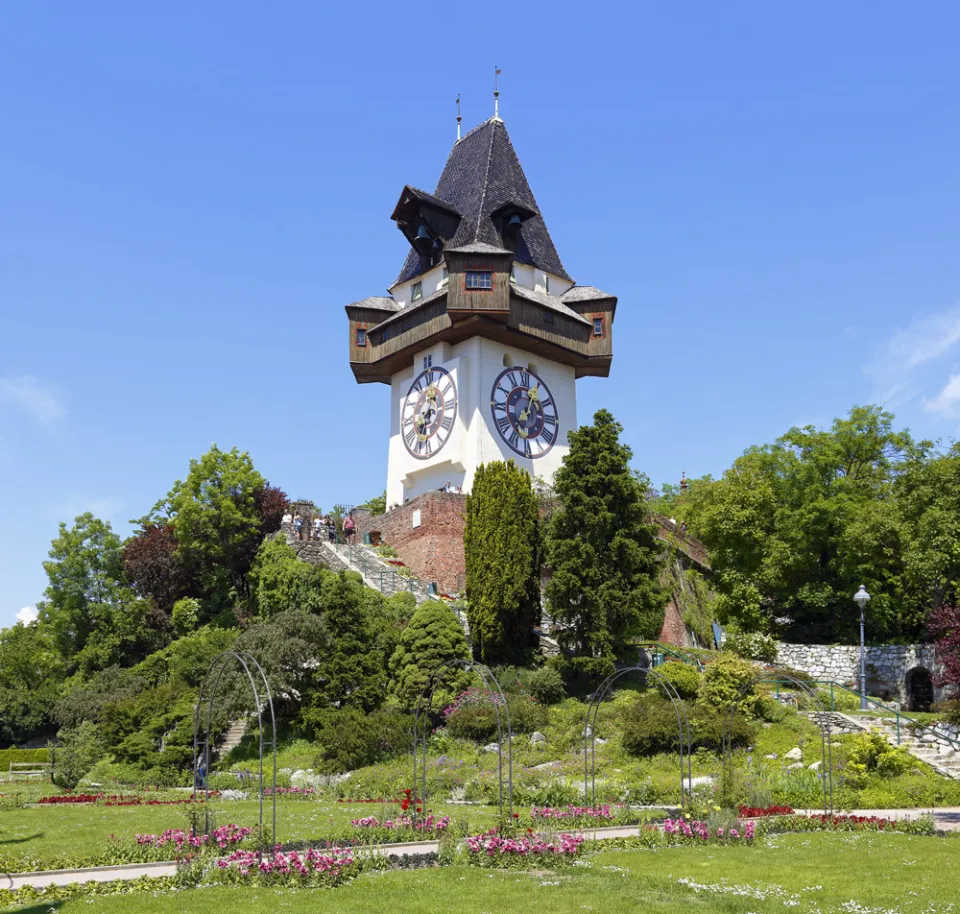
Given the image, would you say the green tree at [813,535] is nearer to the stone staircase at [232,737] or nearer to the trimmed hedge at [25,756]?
the stone staircase at [232,737]

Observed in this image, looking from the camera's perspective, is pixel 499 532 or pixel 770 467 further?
pixel 770 467

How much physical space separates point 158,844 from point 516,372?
30.7 metres

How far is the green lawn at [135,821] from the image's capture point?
561 inches

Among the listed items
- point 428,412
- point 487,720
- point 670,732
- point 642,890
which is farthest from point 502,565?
point 642,890

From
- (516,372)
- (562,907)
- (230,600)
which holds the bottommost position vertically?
(562,907)

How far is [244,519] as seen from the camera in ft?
128

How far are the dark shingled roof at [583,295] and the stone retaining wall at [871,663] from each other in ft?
55.8

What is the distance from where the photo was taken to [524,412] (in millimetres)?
42500

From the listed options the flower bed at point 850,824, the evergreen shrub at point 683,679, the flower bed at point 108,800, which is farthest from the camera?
the evergreen shrub at point 683,679

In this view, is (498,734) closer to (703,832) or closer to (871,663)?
(703,832)

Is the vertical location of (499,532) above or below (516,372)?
below

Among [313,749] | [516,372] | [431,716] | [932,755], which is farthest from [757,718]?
[516,372]

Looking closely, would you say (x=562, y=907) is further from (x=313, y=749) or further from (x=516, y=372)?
(x=516, y=372)

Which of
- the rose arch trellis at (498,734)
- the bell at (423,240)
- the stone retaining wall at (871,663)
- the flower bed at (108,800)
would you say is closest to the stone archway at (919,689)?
the stone retaining wall at (871,663)
